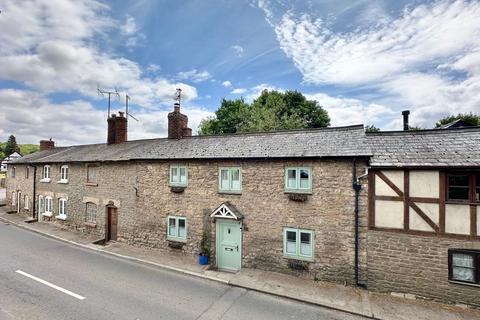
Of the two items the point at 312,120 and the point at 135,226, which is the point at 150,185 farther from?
the point at 312,120

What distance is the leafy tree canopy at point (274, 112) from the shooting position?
3446 cm

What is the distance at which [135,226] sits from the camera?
582 inches

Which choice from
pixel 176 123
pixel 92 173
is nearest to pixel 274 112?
pixel 176 123

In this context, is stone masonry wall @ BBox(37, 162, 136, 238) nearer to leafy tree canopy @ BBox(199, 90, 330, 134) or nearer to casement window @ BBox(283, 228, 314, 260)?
casement window @ BBox(283, 228, 314, 260)

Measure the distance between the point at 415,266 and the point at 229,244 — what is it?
24.9 feet

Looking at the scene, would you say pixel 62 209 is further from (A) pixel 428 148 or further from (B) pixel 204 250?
(A) pixel 428 148

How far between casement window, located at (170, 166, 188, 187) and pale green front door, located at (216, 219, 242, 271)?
292cm

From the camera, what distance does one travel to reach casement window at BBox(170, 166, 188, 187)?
1323 centimetres

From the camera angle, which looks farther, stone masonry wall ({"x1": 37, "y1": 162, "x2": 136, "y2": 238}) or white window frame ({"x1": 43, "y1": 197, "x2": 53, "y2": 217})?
white window frame ({"x1": 43, "y1": 197, "x2": 53, "y2": 217})

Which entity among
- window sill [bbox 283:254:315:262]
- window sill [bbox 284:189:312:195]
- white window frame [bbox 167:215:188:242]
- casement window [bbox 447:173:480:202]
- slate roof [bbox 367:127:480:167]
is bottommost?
window sill [bbox 283:254:315:262]

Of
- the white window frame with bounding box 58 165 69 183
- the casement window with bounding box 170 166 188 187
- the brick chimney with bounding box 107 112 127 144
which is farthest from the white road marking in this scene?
the brick chimney with bounding box 107 112 127 144

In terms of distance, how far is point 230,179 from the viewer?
12070mm

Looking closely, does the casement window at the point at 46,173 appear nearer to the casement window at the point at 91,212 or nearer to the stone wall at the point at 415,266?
the casement window at the point at 91,212

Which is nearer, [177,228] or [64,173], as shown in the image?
[177,228]
